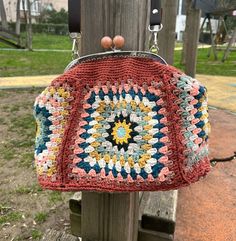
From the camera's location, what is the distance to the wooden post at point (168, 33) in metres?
3.41

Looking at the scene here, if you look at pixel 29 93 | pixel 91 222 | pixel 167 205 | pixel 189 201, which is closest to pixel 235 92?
pixel 29 93

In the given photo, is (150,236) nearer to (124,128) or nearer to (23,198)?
(124,128)

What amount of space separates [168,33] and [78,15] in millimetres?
2373

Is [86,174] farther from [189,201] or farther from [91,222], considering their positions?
[189,201]

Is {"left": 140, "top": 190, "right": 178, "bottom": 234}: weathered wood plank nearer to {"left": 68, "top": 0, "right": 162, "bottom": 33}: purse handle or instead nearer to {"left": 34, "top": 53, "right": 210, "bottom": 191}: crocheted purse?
{"left": 34, "top": 53, "right": 210, "bottom": 191}: crocheted purse

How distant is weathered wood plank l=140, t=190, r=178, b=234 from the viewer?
1.91 metres

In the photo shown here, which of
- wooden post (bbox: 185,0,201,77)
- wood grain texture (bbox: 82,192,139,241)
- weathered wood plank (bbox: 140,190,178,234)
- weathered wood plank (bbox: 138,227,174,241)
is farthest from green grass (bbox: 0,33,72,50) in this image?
wood grain texture (bbox: 82,192,139,241)

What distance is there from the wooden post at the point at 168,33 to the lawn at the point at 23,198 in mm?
1611

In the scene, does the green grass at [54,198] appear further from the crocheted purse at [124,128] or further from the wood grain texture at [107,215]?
the crocheted purse at [124,128]

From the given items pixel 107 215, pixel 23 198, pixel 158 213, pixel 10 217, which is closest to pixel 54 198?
pixel 23 198

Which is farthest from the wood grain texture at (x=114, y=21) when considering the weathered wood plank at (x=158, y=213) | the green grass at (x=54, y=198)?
the green grass at (x=54, y=198)

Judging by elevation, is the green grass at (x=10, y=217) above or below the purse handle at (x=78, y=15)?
below

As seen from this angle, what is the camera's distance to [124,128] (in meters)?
1.10

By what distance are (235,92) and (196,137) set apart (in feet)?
24.6
